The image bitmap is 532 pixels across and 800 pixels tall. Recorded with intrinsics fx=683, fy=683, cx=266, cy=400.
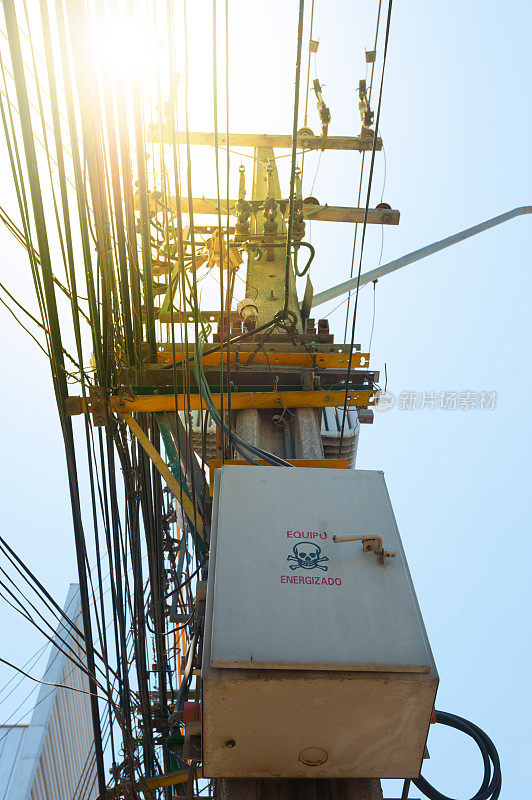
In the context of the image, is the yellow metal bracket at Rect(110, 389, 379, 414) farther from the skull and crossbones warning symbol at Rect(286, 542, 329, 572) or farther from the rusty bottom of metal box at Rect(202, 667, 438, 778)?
the rusty bottom of metal box at Rect(202, 667, 438, 778)

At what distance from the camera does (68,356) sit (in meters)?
3.33

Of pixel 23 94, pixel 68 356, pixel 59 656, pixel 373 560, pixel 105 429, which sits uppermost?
pixel 23 94

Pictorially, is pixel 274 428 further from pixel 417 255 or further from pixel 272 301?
pixel 417 255

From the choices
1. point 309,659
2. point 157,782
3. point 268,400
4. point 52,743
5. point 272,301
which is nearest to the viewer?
point 309,659

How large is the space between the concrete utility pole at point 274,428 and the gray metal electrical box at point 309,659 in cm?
8

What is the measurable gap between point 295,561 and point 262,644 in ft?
1.12

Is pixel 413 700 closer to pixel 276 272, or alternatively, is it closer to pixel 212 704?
pixel 212 704

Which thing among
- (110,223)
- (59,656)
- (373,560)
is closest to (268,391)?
(110,223)

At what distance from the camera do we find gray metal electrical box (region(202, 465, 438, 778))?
6.24 ft

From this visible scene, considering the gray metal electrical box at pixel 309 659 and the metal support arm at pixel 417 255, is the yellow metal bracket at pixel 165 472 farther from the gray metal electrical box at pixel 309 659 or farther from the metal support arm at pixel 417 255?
the metal support arm at pixel 417 255

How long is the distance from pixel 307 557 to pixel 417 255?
401 centimetres

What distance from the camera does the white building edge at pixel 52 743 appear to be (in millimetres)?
10492

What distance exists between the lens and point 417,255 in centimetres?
568

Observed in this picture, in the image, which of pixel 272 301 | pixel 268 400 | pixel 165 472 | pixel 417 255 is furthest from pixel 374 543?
pixel 417 255
